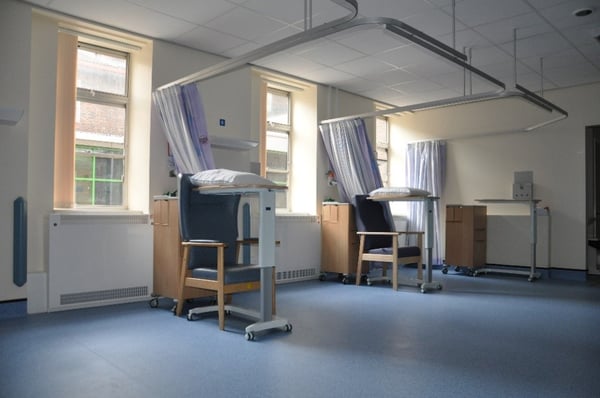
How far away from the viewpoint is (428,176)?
26.9 ft

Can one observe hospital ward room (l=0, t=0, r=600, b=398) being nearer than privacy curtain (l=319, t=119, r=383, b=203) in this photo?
Yes

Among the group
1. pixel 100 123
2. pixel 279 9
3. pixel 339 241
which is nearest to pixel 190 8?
pixel 279 9

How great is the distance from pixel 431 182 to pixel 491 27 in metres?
3.68

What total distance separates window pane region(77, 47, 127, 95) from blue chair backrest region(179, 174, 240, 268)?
1.78m

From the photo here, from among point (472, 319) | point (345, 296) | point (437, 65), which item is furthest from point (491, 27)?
point (345, 296)

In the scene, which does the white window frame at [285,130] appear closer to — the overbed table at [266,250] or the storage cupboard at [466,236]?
the storage cupboard at [466,236]

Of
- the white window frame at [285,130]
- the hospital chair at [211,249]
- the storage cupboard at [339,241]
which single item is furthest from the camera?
the white window frame at [285,130]

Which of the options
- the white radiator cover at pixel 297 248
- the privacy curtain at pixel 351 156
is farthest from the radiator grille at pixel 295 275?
the privacy curtain at pixel 351 156

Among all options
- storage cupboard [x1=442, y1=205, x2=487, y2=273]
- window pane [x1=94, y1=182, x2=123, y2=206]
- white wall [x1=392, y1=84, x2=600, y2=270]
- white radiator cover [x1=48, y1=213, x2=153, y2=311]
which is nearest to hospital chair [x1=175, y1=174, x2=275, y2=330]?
white radiator cover [x1=48, y1=213, x2=153, y2=311]

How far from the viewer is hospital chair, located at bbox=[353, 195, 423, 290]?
5.91 metres

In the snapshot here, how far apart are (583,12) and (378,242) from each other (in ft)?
11.5

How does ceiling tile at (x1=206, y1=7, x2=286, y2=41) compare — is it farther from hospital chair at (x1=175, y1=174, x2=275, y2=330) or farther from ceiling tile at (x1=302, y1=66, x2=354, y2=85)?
hospital chair at (x1=175, y1=174, x2=275, y2=330)

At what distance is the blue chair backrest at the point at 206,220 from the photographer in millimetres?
4199

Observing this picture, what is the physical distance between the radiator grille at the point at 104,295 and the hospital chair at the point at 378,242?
9.20 feet
